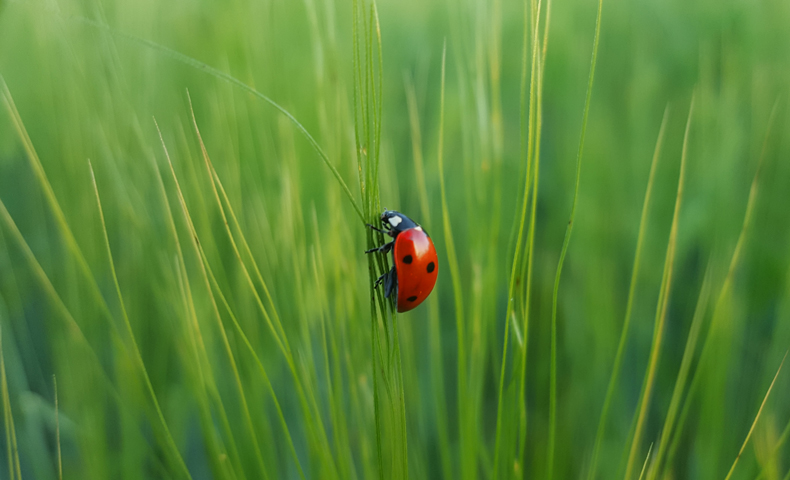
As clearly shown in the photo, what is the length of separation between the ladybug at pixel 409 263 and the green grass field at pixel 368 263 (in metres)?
0.04

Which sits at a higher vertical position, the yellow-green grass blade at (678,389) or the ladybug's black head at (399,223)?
the ladybug's black head at (399,223)

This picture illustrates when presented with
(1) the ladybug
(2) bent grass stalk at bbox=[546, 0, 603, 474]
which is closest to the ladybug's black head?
(1) the ladybug

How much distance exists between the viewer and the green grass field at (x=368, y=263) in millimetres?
485

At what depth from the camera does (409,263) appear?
505mm

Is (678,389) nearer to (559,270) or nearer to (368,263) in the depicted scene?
(559,270)

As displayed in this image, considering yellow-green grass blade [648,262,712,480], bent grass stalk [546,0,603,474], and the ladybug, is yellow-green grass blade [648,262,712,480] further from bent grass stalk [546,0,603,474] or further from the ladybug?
the ladybug

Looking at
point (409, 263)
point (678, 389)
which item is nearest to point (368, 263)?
point (409, 263)

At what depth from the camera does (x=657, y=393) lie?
688 mm

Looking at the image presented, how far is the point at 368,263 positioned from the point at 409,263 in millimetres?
106

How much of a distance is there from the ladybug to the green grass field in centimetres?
4

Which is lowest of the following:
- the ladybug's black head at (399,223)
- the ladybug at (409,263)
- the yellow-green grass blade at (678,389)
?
the yellow-green grass blade at (678,389)

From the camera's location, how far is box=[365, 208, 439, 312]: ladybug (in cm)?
50

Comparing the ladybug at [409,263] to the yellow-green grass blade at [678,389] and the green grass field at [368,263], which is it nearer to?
the green grass field at [368,263]

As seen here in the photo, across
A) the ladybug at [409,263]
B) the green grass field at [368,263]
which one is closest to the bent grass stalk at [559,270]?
the green grass field at [368,263]
